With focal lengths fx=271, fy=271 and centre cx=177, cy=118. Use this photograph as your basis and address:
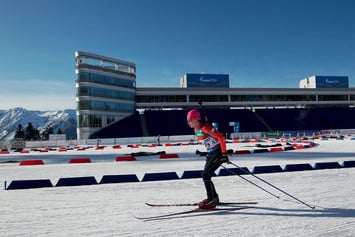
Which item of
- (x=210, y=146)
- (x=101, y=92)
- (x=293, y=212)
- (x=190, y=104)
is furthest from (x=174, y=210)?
(x=190, y=104)

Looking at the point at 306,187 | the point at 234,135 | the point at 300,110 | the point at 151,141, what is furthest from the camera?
the point at 300,110

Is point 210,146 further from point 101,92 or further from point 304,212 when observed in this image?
point 101,92

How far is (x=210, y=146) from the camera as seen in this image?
17.7 ft

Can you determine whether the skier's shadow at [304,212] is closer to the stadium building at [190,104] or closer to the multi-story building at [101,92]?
the stadium building at [190,104]

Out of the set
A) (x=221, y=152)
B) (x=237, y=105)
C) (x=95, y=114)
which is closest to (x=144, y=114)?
(x=95, y=114)

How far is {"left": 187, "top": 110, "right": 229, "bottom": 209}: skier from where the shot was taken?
526cm

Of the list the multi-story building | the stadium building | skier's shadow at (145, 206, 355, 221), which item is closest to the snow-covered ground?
skier's shadow at (145, 206, 355, 221)

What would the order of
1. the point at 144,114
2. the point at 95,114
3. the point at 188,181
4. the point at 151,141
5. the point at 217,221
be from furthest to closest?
the point at 144,114
the point at 95,114
the point at 151,141
the point at 188,181
the point at 217,221

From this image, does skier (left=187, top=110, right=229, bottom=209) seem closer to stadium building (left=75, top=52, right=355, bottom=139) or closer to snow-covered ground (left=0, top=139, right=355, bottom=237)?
snow-covered ground (left=0, top=139, right=355, bottom=237)

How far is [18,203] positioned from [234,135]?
38210 millimetres

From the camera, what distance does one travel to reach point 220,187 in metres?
7.61

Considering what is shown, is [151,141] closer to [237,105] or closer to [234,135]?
[234,135]

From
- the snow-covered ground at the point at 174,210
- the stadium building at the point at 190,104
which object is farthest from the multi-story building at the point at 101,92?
the snow-covered ground at the point at 174,210

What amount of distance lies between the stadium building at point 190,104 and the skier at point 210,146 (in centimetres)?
3868
